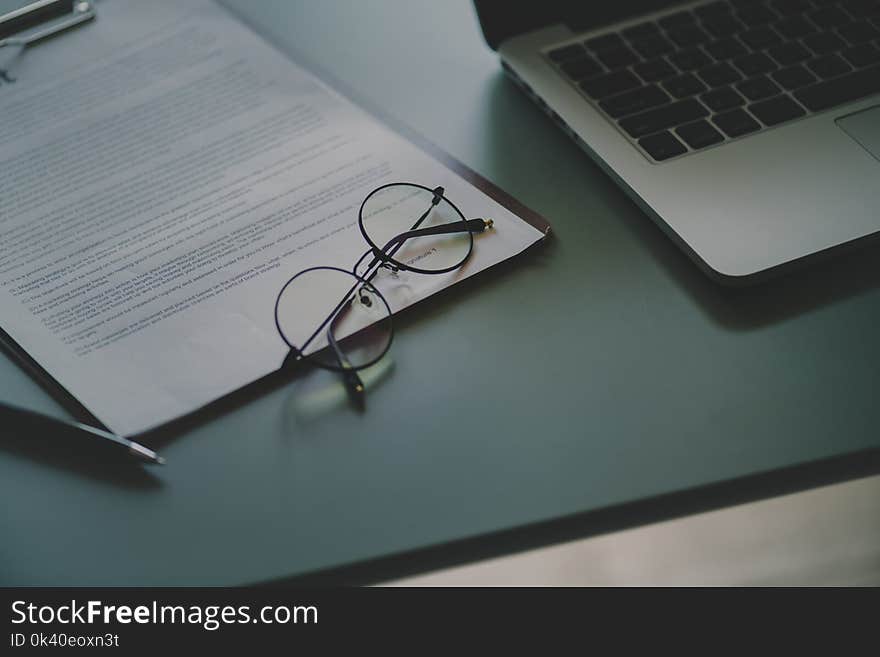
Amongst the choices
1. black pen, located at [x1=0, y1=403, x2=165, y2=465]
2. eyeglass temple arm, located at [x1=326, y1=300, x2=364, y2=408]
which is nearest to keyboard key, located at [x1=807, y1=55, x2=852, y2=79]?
eyeglass temple arm, located at [x1=326, y1=300, x2=364, y2=408]

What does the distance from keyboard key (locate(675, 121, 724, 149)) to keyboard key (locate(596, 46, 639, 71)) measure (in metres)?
Answer: 0.09

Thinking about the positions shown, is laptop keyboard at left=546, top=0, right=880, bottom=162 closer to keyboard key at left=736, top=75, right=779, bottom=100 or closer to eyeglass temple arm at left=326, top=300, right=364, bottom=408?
keyboard key at left=736, top=75, right=779, bottom=100

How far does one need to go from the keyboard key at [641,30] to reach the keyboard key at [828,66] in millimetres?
132

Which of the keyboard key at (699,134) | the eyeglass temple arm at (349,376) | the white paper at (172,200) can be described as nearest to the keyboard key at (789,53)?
the keyboard key at (699,134)

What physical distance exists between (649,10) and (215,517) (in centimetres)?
58

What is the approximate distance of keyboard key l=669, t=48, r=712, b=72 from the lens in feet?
2.32

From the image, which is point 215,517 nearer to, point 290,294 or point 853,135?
point 290,294

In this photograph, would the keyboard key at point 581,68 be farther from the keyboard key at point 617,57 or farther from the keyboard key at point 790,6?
the keyboard key at point 790,6

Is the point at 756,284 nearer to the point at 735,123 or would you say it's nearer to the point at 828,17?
the point at 735,123

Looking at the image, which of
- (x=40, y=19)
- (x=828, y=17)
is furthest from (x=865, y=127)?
(x=40, y=19)

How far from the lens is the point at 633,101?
68 centimetres

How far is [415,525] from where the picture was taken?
474 mm
